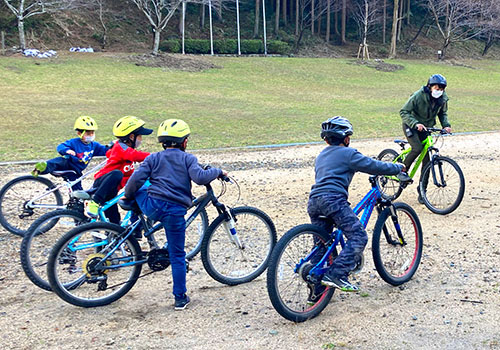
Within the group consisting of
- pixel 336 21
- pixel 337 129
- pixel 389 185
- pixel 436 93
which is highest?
pixel 336 21

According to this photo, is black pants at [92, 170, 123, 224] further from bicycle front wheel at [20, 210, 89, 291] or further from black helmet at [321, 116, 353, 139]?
black helmet at [321, 116, 353, 139]

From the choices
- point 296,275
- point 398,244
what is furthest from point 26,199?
point 398,244

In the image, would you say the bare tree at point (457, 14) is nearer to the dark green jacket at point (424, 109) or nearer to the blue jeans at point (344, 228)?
the dark green jacket at point (424, 109)

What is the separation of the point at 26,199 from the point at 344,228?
4.04 m

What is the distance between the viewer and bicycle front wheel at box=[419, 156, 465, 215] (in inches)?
311

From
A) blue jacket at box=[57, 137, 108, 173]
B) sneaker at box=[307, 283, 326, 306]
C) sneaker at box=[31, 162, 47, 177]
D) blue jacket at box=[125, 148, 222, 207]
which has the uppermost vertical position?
blue jacket at box=[125, 148, 222, 207]

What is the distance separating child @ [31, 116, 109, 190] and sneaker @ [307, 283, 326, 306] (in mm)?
3297

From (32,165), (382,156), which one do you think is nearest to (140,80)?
(32,165)

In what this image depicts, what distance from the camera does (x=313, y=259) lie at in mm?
4727

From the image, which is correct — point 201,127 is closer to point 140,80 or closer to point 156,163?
point 140,80

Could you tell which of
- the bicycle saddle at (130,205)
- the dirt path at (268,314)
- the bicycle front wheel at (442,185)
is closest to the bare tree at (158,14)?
the bicycle front wheel at (442,185)

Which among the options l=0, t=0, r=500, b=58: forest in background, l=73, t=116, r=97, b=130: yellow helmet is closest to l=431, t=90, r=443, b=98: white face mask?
l=73, t=116, r=97, b=130: yellow helmet

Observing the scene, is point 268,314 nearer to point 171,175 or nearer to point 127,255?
point 127,255

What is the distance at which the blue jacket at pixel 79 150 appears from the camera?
6.71 metres
